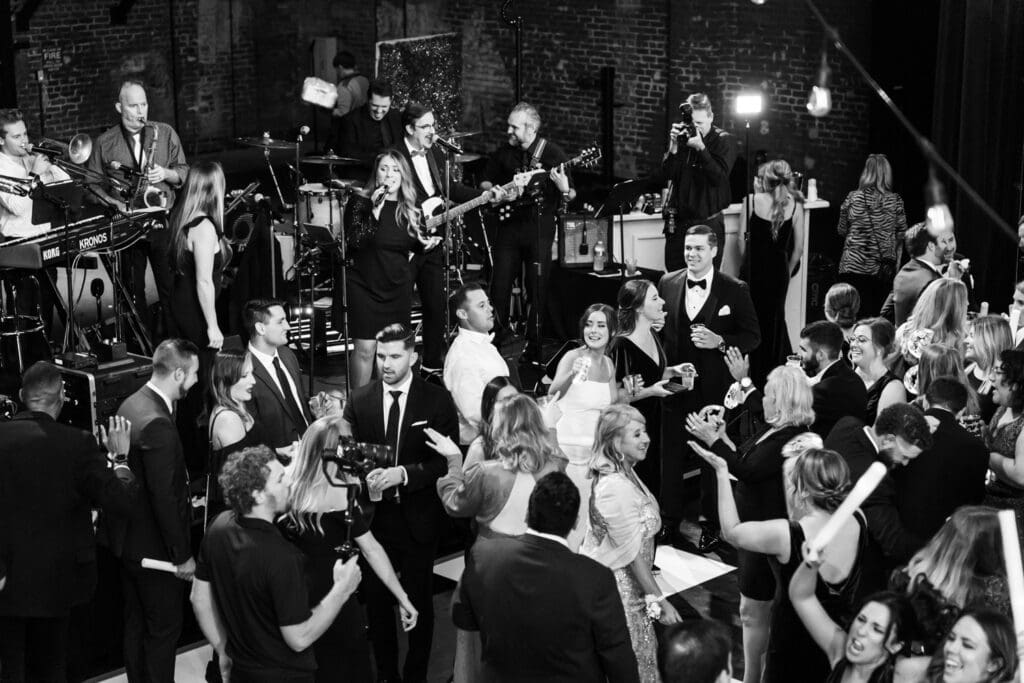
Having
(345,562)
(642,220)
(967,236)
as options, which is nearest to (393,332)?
(345,562)

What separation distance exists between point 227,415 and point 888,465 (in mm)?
2350

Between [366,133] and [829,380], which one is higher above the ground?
[366,133]

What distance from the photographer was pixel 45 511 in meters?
4.42

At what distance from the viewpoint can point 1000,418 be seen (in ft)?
16.5

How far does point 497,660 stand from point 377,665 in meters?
1.29

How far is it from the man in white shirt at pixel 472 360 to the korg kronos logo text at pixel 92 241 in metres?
2.55

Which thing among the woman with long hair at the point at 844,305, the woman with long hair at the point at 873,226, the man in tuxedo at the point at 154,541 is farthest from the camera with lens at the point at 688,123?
the man in tuxedo at the point at 154,541

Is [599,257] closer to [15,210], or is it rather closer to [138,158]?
[138,158]

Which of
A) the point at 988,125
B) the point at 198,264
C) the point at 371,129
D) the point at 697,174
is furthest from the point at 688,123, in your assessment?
the point at 198,264

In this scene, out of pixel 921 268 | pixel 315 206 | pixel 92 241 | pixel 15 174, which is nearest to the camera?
pixel 921 268

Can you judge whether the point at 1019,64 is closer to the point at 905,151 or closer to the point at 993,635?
the point at 905,151

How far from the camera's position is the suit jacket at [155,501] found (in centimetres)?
455

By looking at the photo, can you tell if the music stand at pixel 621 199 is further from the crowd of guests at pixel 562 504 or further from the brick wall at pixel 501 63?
the brick wall at pixel 501 63

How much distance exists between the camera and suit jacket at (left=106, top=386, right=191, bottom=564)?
14.9 feet
